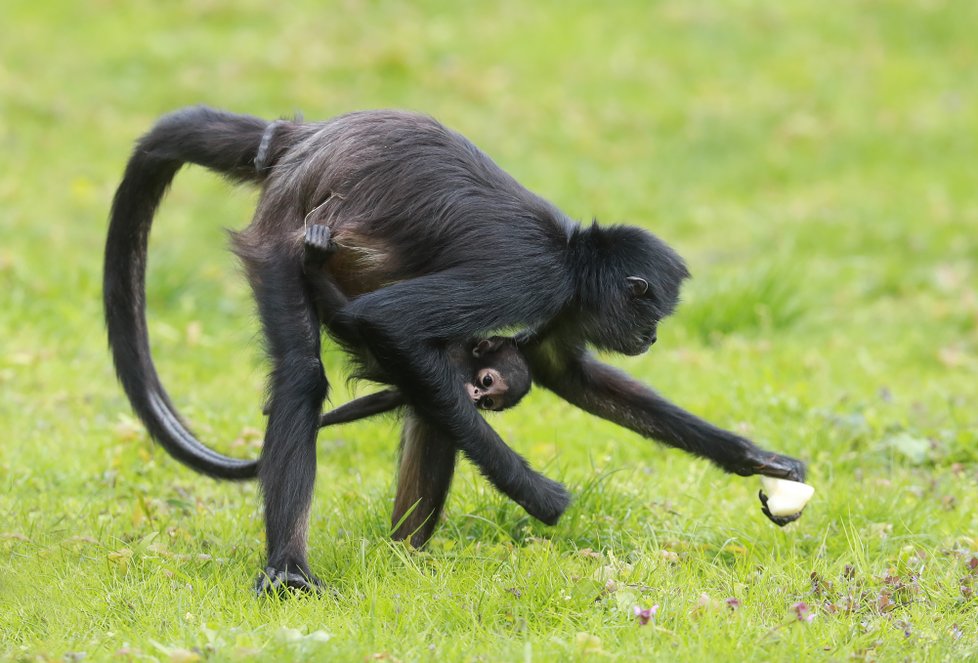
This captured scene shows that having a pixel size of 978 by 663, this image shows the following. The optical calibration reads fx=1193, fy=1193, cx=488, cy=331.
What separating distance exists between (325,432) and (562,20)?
33.0ft

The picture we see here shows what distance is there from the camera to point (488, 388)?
5074 mm

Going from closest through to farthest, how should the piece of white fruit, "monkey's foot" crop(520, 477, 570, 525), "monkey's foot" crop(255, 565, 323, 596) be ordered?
"monkey's foot" crop(255, 565, 323, 596), "monkey's foot" crop(520, 477, 570, 525), the piece of white fruit

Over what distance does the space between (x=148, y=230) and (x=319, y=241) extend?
150 centimetres

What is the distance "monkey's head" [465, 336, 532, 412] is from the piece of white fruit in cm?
113

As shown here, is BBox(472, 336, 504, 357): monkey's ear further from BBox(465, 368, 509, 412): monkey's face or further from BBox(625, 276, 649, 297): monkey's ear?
BBox(625, 276, 649, 297): monkey's ear

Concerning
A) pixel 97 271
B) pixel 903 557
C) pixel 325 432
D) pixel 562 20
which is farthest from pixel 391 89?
pixel 903 557

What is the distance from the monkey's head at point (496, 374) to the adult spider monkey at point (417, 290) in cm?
15

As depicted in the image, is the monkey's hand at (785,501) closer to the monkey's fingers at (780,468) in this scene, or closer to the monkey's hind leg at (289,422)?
the monkey's fingers at (780,468)

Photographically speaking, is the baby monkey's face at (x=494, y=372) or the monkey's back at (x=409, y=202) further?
the baby monkey's face at (x=494, y=372)

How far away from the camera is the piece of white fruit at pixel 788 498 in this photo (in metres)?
4.89

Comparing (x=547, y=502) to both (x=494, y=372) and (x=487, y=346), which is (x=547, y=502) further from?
(x=487, y=346)

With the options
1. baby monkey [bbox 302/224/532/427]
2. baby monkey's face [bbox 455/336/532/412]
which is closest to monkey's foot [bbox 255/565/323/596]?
baby monkey [bbox 302/224/532/427]

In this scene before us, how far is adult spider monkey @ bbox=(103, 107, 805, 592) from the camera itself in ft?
14.8

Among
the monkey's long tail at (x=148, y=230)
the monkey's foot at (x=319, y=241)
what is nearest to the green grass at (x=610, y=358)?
the monkey's long tail at (x=148, y=230)
